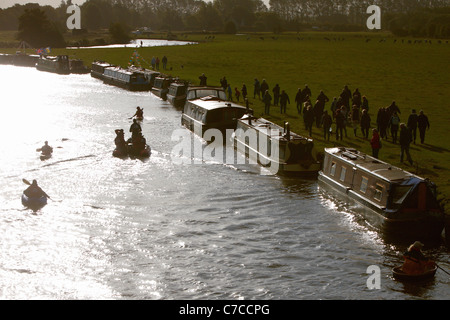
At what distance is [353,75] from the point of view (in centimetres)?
7031

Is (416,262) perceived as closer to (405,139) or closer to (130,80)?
(405,139)

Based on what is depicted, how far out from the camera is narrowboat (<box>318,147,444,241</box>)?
2217 cm

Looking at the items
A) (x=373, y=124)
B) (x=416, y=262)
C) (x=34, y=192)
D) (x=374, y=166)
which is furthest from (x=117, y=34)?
(x=416, y=262)

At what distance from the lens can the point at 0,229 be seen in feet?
81.6

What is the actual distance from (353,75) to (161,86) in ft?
68.3

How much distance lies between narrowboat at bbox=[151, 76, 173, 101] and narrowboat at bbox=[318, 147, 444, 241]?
38.2 m

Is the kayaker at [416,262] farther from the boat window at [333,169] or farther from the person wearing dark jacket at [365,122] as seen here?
the person wearing dark jacket at [365,122]

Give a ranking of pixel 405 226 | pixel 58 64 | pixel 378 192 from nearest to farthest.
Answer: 1. pixel 405 226
2. pixel 378 192
3. pixel 58 64

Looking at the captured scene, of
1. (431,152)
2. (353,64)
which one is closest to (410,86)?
(353,64)

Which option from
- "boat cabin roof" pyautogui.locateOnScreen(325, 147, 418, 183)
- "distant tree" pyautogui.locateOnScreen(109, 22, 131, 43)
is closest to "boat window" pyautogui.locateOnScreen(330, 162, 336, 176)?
"boat cabin roof" pyautogui.locateOnScreen(325, 147, 418, 183)

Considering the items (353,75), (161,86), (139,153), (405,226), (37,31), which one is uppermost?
(37,31)

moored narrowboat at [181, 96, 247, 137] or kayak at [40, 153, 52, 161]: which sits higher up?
moored narrowboat at [181, 96, 247, 137]

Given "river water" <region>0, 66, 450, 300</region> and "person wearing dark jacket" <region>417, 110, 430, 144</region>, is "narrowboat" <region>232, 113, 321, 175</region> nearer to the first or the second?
"river water" <region>0, 66, 450, 300</region>
